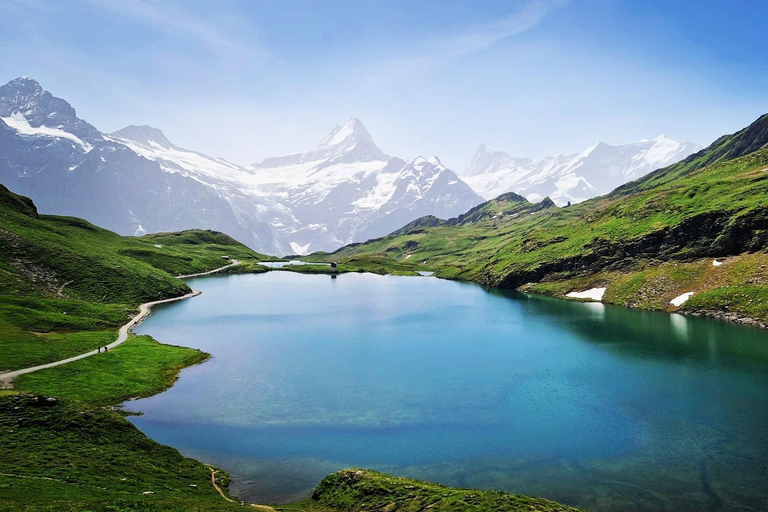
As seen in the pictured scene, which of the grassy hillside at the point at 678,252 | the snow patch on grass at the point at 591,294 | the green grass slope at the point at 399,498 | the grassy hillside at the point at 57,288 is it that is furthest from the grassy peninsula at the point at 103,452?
the snow patch on grass at the point at 591,294

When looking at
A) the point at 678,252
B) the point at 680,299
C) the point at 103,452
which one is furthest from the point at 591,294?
the point at 103,452

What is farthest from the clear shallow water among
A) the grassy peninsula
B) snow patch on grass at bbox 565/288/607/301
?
snow patch on grass at bbox 565/288/607/301

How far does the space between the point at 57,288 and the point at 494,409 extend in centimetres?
11900

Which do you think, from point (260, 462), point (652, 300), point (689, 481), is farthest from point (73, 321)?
point (652, 300)

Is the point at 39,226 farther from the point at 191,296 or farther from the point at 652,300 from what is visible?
the point at 652,300

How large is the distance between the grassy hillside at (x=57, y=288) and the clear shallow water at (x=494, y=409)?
18193 millimetres

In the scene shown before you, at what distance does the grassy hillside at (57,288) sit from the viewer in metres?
78.9

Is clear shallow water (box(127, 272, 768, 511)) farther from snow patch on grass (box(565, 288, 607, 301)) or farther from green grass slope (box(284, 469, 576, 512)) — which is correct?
snow patch on grass (box(565, 288, 607, 301))

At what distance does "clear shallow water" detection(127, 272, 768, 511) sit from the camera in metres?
41.9

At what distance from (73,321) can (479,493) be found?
94652 millimetres

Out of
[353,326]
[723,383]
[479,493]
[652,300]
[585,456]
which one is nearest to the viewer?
[479,493]

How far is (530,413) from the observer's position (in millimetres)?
56719

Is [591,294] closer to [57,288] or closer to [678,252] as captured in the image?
[678,252]

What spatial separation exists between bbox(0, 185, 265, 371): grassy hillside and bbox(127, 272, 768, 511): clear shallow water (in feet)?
59.7
